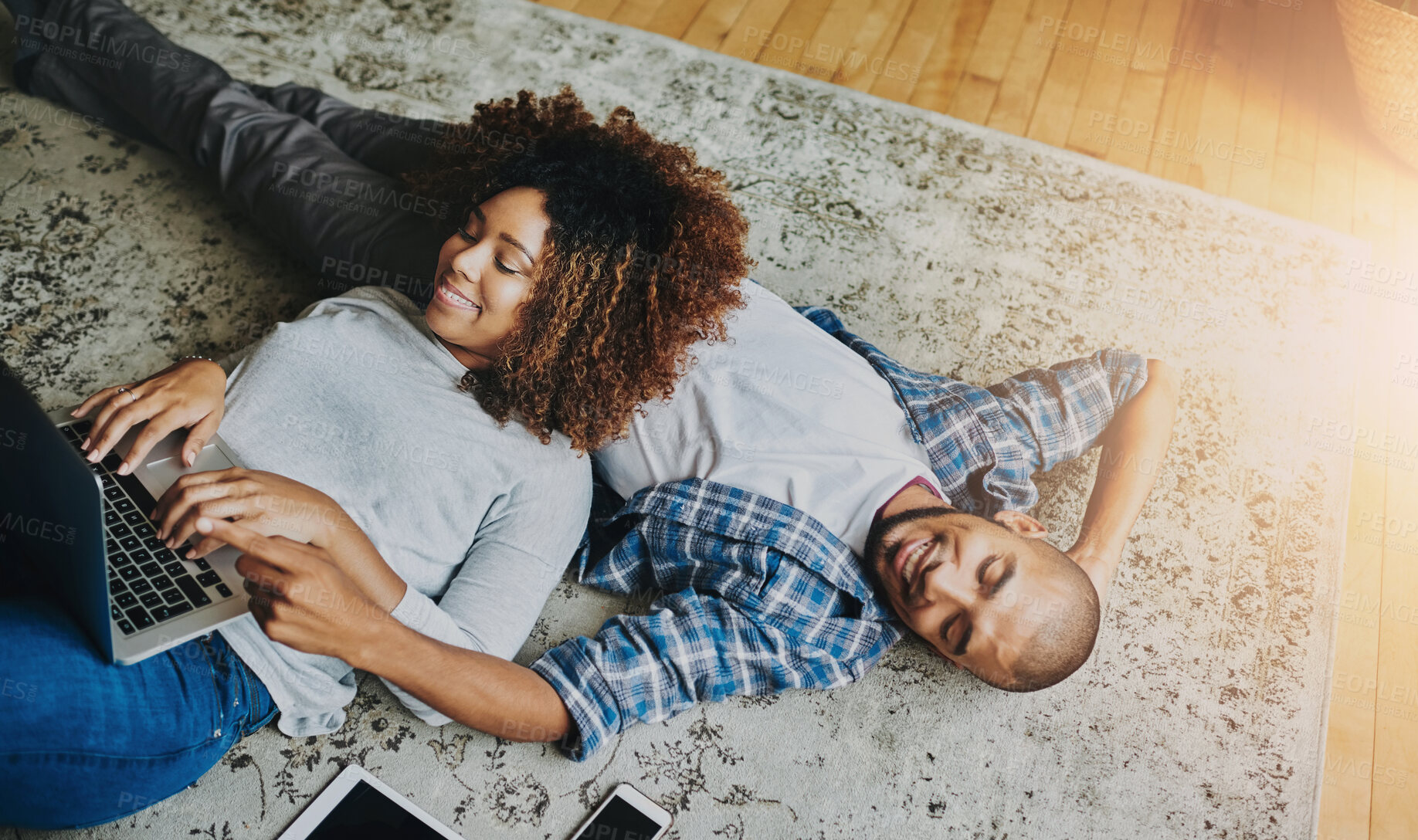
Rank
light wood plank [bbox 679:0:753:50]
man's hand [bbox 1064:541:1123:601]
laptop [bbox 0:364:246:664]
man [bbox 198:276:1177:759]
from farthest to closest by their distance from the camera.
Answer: light wood plank [bbox 679:0:753:50], man's hand [bbox 1064:541:1123:601], man [bbox 198:276:1177:759], laptop [bbox 0:364:246:664]

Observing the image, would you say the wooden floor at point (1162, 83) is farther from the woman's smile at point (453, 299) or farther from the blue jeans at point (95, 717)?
the blue jeans at point (95, 717)

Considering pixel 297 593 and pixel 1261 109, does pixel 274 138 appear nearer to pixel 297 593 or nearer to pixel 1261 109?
pixel 297 593

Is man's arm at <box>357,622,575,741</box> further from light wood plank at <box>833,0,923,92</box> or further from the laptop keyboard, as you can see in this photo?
light wood plank at <box>833,0,923,92</box>

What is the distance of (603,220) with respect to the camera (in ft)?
4.32

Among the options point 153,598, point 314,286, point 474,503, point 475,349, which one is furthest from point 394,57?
point 153,598

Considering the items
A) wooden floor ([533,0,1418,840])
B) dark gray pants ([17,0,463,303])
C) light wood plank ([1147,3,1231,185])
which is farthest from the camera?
light wood plank ([1147,3,1231,185])

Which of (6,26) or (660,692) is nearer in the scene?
(660,692)

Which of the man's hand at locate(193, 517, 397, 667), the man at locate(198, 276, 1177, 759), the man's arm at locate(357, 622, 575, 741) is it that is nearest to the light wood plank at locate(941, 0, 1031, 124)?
the man at locate(198, 276, 1177, 759)

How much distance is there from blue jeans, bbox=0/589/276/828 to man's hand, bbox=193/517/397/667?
0.16 metres

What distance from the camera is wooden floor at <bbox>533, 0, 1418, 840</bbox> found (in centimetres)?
226

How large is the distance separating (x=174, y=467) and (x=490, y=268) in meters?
0.45

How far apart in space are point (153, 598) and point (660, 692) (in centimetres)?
60

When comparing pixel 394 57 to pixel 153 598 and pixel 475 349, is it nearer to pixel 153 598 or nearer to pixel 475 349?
pixel 475 349

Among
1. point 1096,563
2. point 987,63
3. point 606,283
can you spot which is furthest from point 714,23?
point 1096,563
